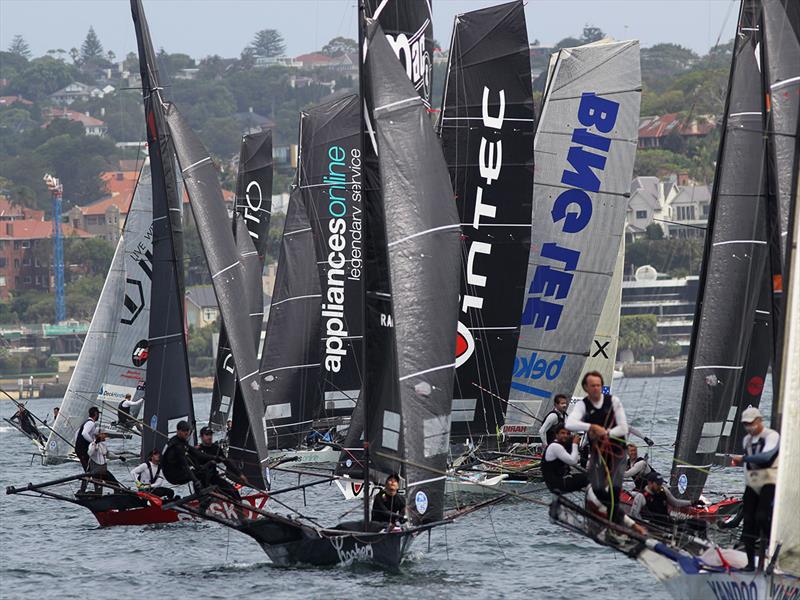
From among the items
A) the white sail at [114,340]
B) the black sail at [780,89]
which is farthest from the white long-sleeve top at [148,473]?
the black sail at [780,89]

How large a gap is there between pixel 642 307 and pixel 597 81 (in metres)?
113

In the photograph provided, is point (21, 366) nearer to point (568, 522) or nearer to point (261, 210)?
point (261, 210)

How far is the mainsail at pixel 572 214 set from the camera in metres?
28.9

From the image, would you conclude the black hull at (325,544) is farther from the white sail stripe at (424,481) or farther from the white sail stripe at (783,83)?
the white sail stripe at (783,83)

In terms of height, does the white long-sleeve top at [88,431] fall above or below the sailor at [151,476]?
above

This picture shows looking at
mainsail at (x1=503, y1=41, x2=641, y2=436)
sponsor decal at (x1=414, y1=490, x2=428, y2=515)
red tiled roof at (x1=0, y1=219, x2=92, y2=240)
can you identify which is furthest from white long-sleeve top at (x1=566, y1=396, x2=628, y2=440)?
red tiled roof at (x1=0, y1=219, x2=92, y2=240)

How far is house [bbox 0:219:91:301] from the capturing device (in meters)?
171

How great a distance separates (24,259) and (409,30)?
155 meters

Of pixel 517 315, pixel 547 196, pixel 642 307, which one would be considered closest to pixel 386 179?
pixel 517 315

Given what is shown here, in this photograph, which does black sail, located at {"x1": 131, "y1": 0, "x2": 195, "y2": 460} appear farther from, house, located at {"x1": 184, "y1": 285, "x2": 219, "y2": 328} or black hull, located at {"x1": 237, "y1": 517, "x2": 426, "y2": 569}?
house, located at {"x1": 184, "y1": 285, "x2": 219, "y2": 328}

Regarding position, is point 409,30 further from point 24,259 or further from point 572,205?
point 24,259

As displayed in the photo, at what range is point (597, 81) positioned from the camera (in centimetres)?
2941

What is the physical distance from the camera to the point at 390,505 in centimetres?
1978

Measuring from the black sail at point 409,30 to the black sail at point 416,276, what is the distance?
228cm
